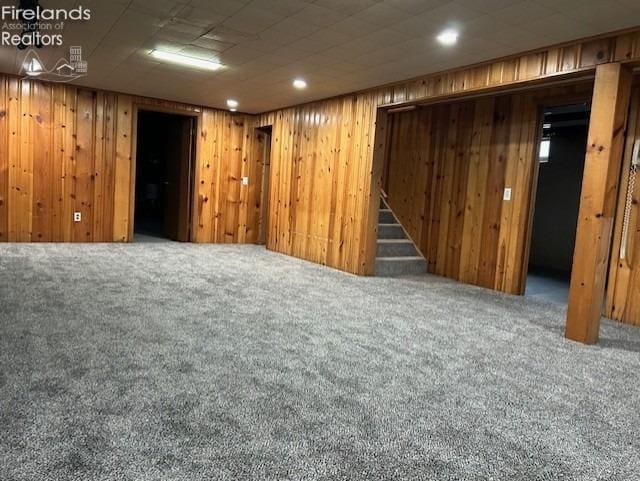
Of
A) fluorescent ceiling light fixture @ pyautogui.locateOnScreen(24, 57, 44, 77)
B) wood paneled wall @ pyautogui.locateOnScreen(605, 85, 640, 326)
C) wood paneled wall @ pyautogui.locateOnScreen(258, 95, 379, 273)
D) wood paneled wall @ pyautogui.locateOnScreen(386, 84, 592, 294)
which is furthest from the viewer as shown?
wood paneled wall @ pyautogui.locateOnScreen(258, 95, 379, 273)

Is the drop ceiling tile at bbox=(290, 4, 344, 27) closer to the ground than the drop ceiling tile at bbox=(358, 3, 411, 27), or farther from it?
farther from it

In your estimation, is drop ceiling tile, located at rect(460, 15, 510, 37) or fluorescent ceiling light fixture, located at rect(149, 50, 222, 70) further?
fluorescent ceiling light fixture, located at rect(149, 50, 222, 70)

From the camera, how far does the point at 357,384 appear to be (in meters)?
2.45

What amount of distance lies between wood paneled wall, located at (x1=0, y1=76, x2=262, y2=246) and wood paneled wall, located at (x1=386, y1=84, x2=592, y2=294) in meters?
3.33

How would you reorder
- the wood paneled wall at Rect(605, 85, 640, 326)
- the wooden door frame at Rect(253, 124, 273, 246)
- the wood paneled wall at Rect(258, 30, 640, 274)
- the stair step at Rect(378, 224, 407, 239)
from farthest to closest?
the wooden door frame at Rect(253, 124, 273, 246) < the stair step at Rect(378, 224, 407, 239) < the wood paneled wall at Rect(605, 85, 640, 326) < the wood paneled wall at Rect(258, 30, 640, 274)

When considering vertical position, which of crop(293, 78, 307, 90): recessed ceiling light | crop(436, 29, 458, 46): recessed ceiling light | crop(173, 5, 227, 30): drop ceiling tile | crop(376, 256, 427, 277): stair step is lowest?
crop(376, 256, 427, 277): stair step

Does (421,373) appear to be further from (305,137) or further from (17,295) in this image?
(305,137)

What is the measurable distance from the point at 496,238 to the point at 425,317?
2120 millimetres

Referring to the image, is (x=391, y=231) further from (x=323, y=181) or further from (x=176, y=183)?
(x=176, y=183)

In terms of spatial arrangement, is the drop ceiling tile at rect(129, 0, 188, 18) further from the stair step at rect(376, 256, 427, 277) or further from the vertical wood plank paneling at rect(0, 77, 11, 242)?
the vertical wood plank paneling at rect(0, 77, 11, 242)

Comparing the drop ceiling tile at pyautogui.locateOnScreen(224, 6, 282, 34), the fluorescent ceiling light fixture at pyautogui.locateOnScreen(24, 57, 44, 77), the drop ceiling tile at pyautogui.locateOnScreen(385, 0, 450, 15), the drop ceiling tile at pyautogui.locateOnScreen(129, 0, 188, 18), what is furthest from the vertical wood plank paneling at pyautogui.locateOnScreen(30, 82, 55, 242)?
the drop ceiling tile at pyautogui.locateOnScreen(385, 0, 450, 15)

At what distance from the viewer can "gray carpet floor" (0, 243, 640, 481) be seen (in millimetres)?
1729

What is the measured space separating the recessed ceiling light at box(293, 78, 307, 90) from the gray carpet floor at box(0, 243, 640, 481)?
271 centimetres

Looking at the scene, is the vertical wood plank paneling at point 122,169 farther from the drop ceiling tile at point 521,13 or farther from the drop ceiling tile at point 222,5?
the drop ceiling tile at point 521,13
